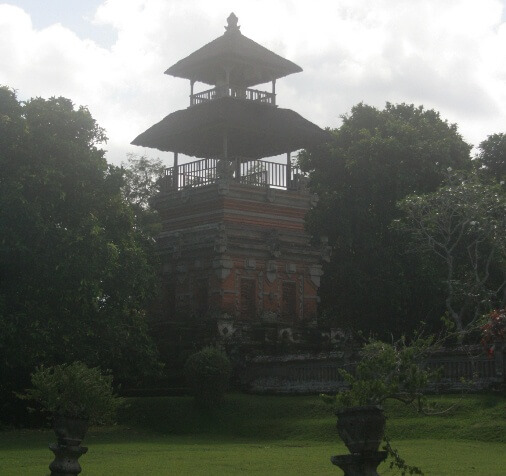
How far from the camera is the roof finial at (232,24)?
141ft

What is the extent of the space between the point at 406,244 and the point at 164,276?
977 cm

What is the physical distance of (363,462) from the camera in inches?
518

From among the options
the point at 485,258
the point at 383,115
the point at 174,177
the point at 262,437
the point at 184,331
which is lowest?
the point at 262,437

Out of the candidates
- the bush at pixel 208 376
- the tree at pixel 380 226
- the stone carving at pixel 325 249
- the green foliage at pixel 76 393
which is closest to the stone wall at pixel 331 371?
the bush at pixel 208 376

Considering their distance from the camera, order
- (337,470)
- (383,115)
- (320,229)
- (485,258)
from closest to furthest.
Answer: (337,470) < (485,258) < (320,229) < (383,115)

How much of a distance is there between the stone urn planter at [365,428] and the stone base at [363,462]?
0.07 metres

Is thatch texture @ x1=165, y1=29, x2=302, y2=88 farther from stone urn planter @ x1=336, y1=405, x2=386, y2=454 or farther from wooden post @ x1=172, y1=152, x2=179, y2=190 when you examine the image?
stone urn planter @ x1=336, y1=405, x2=386, y2=454

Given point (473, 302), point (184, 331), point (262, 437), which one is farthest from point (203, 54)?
point (262, 437)

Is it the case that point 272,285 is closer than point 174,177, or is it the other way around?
point 272,285

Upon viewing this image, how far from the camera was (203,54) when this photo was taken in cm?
4191

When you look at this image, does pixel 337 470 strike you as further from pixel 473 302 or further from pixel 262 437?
pixel 473 302

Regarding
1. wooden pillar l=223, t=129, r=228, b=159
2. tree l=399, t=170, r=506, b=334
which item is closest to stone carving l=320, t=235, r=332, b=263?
tree l=399, t=170, r=506, b=334

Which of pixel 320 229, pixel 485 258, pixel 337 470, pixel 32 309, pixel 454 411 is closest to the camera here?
pixel 337 470

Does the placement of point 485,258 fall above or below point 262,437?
above
